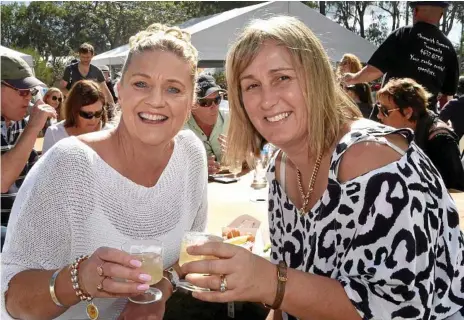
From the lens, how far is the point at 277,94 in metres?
1.89

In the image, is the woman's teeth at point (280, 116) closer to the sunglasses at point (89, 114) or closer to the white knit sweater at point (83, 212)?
the white knit sweater at point (83, 212)

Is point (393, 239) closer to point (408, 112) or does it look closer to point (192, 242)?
point (192, 242)

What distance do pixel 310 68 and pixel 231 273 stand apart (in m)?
0.84

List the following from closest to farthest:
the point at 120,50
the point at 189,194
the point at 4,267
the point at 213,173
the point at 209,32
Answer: the point at 4,267 < the point at 189,194 < the point at 213,173 < the point at 209,32 < the point at 120,50

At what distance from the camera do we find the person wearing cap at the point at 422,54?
4871 mm

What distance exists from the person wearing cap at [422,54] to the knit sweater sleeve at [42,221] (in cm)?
387

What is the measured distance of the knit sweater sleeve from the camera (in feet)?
6.39

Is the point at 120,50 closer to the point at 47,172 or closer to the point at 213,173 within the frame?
the point at 213,173

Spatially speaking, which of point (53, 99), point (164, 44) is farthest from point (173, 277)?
point (53, 99)

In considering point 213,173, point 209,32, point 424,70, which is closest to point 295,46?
point 213,173

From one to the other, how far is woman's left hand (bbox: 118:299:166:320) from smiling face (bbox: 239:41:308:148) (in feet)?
2.81

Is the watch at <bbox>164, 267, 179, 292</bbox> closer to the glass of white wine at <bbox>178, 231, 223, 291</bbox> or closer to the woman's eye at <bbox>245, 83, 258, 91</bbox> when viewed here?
the glass of white wine at <bbox>178, 231, 223, 291</bbox>

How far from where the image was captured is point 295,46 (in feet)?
6.07

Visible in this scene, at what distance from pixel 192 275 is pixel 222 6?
4081cm
